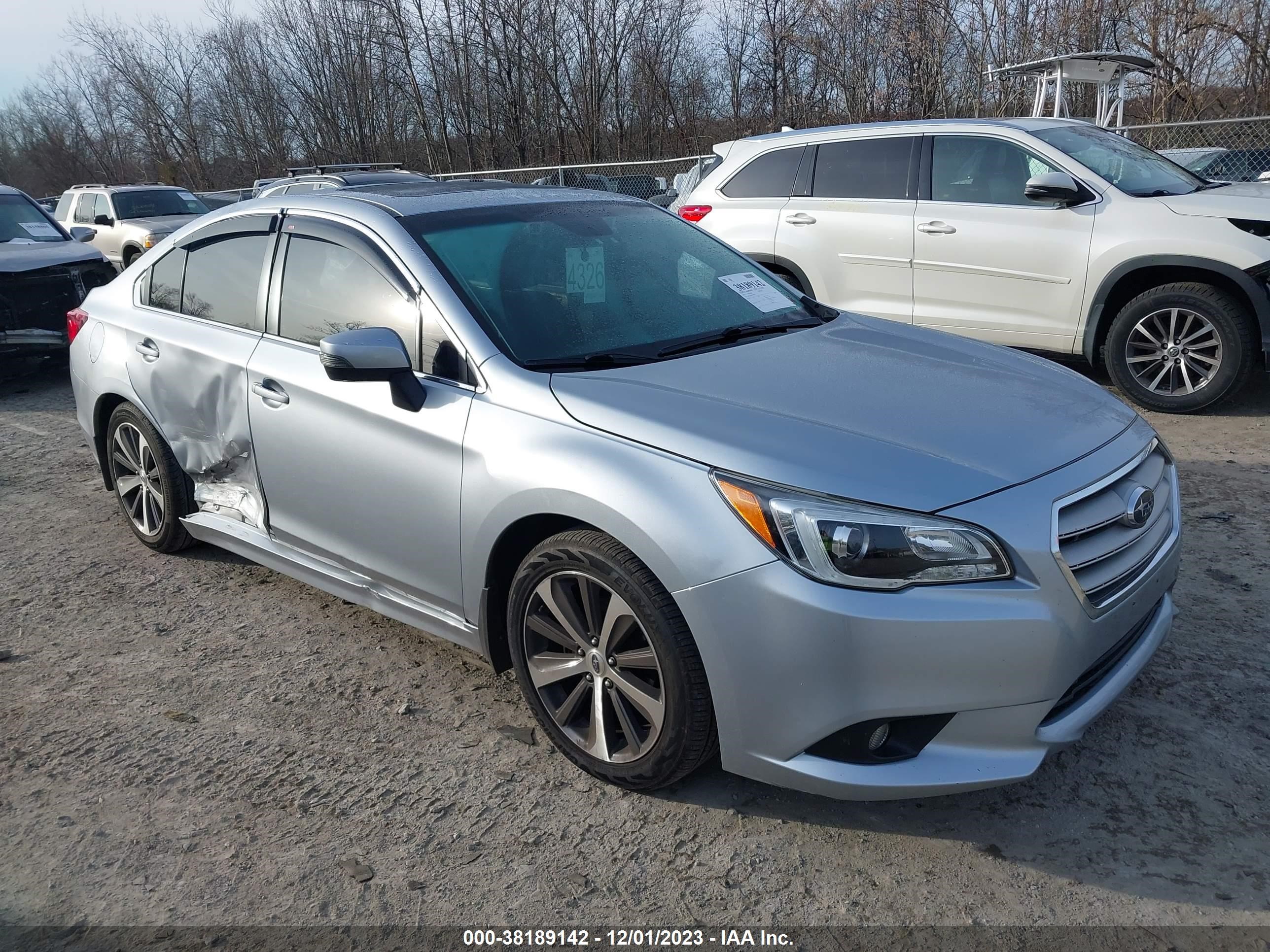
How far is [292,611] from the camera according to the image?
425 cm

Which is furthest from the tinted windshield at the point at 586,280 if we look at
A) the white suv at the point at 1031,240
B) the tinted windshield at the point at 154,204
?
the tinted windshield at the point at 154,204

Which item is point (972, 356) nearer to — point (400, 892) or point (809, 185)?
point (400, 892)

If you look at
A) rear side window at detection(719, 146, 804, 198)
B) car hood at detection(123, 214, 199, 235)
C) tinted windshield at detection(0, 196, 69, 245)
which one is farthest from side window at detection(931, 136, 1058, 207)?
car hood at detection(123, 214, 199, 235)

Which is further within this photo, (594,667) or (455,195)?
(455,195)

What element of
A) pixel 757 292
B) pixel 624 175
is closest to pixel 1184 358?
pixel 757 292

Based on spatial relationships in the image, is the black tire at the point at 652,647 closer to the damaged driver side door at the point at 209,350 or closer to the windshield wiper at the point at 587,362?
the windshield wiper at the point at 587,362

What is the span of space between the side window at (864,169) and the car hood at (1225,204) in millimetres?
1724

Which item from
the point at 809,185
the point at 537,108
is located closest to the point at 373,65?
the point at 537,108

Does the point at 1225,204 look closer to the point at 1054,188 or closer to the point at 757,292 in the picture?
the point at 1054,188

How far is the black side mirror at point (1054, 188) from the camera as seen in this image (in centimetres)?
632

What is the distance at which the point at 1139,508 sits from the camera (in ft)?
9.07

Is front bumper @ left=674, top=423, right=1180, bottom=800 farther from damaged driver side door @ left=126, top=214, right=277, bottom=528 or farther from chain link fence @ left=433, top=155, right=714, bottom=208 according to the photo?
chain link fence @ left=433, top=155, right=714, bottom=208

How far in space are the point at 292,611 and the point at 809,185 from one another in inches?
203

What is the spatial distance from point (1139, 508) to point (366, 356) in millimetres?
2269
